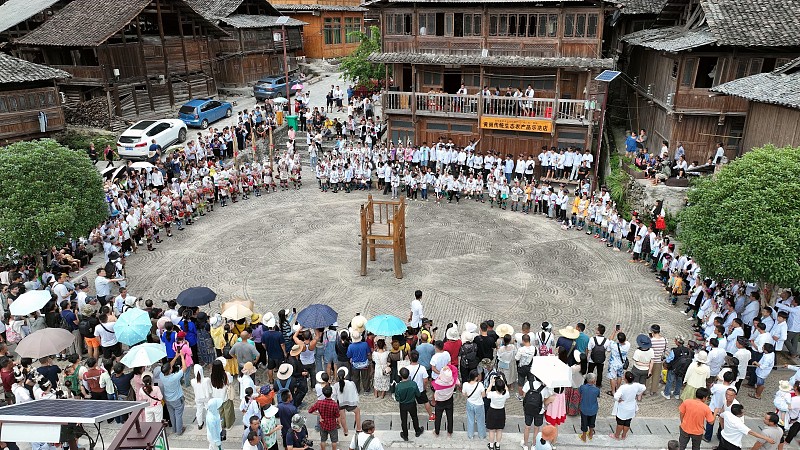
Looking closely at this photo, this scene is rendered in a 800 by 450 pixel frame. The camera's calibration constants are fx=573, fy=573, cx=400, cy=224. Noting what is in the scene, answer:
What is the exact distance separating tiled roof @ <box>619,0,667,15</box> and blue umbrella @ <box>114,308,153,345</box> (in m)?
26.9

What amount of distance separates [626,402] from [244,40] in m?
40.5

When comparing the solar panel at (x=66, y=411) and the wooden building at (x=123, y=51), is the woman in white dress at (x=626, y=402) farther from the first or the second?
the wooden building at (x=123, y=51)

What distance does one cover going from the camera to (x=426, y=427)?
37.0 ft

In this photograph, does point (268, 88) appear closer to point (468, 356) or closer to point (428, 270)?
point (428, 270)

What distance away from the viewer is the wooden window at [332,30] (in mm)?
53225

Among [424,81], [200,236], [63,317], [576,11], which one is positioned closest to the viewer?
[63,317]

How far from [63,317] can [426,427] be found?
8993mm

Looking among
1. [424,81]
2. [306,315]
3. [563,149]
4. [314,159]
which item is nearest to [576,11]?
[563,149]

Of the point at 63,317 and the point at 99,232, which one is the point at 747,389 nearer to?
the point at 63,317

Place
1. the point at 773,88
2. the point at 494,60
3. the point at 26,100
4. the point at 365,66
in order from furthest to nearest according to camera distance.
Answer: the point at 365,66, the point at 494,60, the point at 26,100, the point at 773,88

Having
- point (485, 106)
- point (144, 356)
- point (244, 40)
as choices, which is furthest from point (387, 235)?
point (244, 40)

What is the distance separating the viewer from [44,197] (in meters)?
16.3

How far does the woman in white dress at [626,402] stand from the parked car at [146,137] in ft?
79.1

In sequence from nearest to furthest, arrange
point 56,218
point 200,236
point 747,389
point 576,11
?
point 747,389, point 56,218, point 200,236, point 576,11
